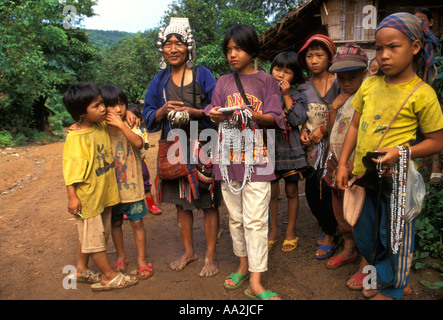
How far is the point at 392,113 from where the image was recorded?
6.41ft

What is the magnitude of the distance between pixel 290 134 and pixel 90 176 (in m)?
1.76

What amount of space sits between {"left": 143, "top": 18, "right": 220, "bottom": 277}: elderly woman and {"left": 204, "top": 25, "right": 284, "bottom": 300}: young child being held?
34 centimetres

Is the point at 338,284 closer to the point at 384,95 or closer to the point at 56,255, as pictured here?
the point at 384,95

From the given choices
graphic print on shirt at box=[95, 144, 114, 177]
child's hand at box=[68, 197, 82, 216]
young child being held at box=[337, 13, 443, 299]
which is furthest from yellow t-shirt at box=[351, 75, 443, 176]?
child's hand at box=[68, 197, 82, 216]

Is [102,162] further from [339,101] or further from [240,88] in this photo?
[339,101]

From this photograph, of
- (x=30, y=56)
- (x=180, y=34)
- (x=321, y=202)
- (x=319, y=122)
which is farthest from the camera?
(x=30, y=56)

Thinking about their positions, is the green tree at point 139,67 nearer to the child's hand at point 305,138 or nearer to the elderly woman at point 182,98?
the elderly woman at point 182,98

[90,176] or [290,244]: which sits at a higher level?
[90,176]

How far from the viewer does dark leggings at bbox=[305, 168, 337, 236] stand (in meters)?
2.92

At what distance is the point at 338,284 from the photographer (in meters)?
2.54

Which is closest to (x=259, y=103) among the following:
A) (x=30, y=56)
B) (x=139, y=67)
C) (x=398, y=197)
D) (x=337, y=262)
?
(x=398, y=197)

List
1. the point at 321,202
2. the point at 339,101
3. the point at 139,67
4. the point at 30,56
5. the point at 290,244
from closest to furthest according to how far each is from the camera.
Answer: the point at 339,101, the point at 321,202, the point at 290,244, the point at 30,56, the point at 139,67

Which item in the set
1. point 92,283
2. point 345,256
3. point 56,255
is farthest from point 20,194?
point 345,256

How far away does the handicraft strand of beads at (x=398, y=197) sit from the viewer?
186 cm
